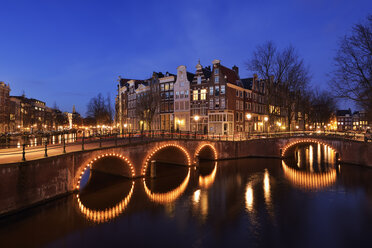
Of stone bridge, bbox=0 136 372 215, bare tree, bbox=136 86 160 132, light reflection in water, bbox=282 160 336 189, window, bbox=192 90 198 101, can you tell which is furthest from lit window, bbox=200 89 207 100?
light reflection in water, bbox=282 160 336 189

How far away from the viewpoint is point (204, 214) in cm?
1438

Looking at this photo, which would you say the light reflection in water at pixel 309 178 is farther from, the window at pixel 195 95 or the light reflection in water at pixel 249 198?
the window at pixel 195 95

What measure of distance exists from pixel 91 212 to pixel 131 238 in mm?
4385

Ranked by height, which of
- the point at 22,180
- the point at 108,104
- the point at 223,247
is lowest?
the point at 223,247

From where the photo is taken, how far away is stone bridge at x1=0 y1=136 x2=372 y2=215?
12664mm

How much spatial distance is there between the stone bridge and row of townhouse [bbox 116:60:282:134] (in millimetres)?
9471

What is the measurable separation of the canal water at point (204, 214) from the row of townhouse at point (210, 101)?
71.6 ft

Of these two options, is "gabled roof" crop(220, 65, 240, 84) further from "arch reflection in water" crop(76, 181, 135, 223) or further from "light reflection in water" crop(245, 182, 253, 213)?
"arch reflection in water" crop(76, 181, 135, 223)

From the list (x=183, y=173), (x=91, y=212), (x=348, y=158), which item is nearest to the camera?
(x=91, y=212)

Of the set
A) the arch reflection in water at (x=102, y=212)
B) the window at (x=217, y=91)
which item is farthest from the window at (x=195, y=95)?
the arch reflection in water at (x=102, y=212)

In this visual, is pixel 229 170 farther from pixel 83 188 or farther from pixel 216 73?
pixel 216 73

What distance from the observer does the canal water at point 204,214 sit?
11141 millimetres

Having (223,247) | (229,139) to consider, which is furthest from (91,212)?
(229,139)

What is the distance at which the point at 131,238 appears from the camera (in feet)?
37.6
